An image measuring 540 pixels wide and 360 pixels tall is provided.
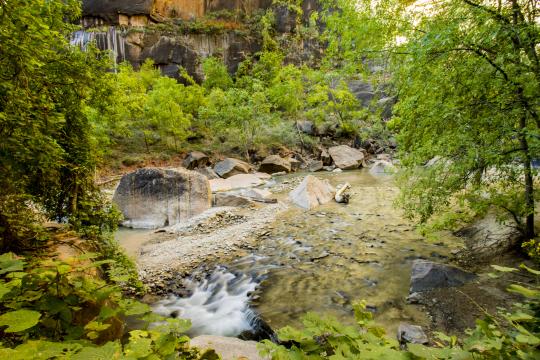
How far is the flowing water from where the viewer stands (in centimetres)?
470

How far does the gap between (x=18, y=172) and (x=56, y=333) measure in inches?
102

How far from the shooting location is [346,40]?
5.64m

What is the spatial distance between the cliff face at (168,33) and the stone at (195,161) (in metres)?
23.1

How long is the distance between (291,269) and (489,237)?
13.2ft

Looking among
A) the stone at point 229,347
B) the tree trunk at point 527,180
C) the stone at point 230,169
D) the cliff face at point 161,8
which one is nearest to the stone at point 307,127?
the stone at point 230,169

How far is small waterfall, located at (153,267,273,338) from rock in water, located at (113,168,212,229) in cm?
455

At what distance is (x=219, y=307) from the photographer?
5.25 m

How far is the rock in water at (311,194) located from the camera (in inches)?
450

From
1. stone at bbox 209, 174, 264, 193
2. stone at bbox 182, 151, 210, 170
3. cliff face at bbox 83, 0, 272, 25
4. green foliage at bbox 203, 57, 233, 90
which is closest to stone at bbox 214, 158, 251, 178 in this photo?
stone at bbox 209, 174, 264, 193

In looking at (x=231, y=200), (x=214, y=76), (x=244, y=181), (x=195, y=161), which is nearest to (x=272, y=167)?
(x=244, y=181)

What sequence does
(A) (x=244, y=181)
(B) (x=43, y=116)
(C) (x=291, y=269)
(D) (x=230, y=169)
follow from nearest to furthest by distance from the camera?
(B) (x=43, y=116)
(C) (x=291, y=269)
(A) (x=244, y=181)
(D) (x=230, y=169)

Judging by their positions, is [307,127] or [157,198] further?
[307,127]

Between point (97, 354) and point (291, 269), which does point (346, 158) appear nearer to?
point (291, 269)

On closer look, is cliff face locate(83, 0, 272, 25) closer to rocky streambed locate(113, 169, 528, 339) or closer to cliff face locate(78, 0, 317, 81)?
cliff face locate(78, 0, 317, 81)
